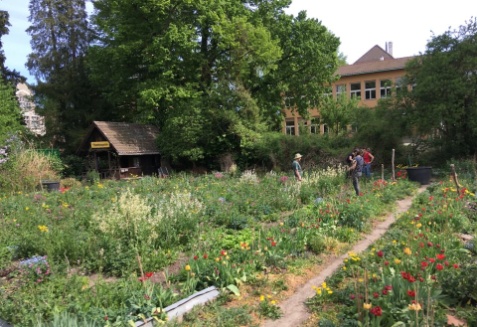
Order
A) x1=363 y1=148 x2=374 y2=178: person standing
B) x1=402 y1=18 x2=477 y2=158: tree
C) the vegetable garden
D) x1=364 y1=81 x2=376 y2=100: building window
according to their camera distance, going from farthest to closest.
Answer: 1. x1=364 y1=81 x2=376 y2=100: building window
2. x1=402 y1=18 x2=477 y2=158: tree
3. x1=363 y1=148 x2=374 y2=178: person standing
4. the vegetable garden

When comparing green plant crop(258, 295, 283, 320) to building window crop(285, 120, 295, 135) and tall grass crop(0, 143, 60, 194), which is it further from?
building window crop(285, 120, 295, 135)

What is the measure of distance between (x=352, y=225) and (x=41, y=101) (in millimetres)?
30234

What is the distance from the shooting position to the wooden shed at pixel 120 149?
1015 inches

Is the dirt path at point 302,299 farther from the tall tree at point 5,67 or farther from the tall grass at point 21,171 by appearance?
the tall tree at point 5,67

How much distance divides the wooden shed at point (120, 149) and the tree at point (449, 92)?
678 inches

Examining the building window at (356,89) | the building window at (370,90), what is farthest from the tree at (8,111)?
the building window at (370,90)

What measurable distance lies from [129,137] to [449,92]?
19.8m

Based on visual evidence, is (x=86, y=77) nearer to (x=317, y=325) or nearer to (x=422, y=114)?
(x=422, y=114)

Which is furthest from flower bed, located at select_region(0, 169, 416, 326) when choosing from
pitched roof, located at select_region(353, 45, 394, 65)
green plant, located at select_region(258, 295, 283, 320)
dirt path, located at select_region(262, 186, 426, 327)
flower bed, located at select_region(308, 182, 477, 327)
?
pitched roof, located at select_region(353, 45, 394, 65)

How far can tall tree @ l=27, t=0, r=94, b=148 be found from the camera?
3156 cm

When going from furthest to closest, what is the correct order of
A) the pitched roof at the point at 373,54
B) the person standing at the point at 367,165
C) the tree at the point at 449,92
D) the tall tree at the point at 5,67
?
the pitched roof at the point at 373,54
the tall tree at the point at 5,67
the tree at the point at 449,92
the person standing at the point at 367,165

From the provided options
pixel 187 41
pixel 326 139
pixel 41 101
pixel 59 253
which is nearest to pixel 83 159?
pixel 41 101

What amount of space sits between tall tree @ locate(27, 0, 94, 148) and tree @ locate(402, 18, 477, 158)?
25238mm

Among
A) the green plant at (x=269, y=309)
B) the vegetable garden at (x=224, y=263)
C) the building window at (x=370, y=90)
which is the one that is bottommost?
the green plant at (x=269, y=309)
